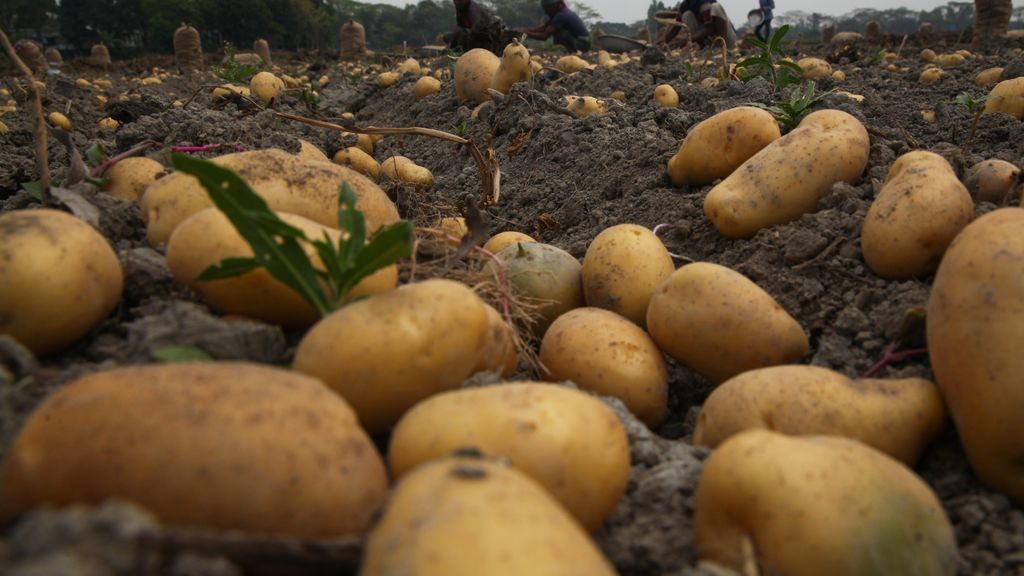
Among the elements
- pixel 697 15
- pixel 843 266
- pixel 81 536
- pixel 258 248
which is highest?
pixel 697 15

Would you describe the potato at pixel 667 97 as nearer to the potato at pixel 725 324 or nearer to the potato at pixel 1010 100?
the potato at pixel 1010 100

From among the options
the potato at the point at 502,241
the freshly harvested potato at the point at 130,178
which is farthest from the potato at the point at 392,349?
the freshly harvested potato at the point at 130,178

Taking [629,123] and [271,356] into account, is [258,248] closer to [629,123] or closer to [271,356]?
[271,356]

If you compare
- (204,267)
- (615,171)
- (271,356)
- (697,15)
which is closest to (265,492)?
(271,356)

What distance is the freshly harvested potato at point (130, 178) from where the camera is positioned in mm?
2232

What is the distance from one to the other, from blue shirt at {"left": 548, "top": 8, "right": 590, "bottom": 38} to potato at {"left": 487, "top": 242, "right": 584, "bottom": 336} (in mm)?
12917

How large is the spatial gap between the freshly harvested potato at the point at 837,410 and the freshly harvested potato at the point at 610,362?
305 mm

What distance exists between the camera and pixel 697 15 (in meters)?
13.3

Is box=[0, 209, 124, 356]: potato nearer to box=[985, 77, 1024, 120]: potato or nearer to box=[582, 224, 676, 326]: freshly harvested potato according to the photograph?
box=[582, 224, 676, 326]: freshly harvested potato

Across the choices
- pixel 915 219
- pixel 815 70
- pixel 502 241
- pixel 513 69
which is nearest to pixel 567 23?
pixel 815 70

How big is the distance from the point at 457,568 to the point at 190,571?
30 centimetres

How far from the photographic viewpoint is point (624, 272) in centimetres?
222

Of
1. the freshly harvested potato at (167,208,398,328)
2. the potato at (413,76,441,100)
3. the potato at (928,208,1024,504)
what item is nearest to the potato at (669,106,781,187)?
the potato at (928,208,1024,504)

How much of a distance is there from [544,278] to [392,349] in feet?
3.67
